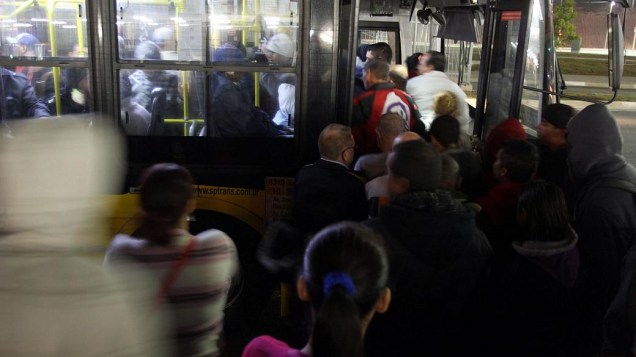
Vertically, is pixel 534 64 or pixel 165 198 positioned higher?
pixel 534 64

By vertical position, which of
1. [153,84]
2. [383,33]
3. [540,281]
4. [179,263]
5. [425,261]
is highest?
[383,33]

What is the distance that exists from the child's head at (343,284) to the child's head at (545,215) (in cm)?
132

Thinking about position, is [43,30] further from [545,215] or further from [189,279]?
[545,215]

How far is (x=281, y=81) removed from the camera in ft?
14.2

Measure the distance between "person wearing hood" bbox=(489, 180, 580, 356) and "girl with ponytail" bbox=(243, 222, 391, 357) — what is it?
1.29m

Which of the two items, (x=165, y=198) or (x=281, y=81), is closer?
(x=165, y=198)

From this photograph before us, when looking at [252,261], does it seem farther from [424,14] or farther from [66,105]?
[424,14]

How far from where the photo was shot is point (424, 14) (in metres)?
7.04

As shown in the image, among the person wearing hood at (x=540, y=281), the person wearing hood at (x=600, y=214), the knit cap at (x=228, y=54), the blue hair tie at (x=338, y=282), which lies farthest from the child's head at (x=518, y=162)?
the blue hair tie at (x=338, y=282)

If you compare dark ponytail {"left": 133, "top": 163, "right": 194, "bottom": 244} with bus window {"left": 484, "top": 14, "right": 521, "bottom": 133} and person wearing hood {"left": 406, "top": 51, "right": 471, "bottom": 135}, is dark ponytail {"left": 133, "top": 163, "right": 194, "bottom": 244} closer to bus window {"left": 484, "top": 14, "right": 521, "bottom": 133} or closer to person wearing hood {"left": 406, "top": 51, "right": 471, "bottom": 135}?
bus window {"left": 484, "top": 14, "right": 521, "bottom": 133}

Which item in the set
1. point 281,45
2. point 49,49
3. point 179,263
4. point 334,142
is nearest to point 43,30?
point 49,49

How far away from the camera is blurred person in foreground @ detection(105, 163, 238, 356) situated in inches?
94.3

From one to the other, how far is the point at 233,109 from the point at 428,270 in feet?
6.63

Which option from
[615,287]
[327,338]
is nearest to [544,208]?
[615,287]
